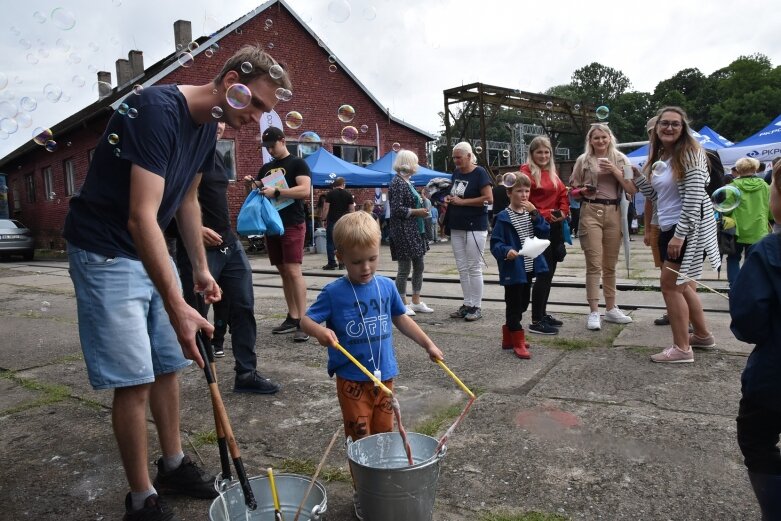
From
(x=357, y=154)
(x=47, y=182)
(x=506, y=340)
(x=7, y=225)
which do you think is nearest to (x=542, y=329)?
(x=506, y=340)

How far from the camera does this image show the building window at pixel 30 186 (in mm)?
24520

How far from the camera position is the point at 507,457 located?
2.60m

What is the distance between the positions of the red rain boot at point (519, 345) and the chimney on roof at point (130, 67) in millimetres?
24838

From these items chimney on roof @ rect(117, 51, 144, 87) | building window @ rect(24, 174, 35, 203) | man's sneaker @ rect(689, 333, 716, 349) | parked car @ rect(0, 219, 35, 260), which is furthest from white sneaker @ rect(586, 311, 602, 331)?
building window @ rect(24, 174, 35, 203)

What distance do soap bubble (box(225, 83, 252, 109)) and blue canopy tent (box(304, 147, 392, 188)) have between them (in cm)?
1149

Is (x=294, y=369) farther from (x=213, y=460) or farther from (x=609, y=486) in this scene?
(x=609, y=486)

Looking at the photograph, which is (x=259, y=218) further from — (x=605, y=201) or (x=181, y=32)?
(x=181, y=32)

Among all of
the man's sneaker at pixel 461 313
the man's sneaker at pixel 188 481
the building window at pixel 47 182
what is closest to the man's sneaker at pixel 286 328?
the man's sneaker at pixel 461 313

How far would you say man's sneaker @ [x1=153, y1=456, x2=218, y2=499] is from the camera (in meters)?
2.38

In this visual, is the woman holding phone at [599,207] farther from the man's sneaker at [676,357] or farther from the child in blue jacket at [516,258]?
the man's sneaker at [676,357]

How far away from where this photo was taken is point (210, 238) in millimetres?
3658

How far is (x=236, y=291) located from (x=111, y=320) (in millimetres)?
1825

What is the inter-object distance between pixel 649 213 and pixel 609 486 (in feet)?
10.9

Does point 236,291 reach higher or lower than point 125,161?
lower
